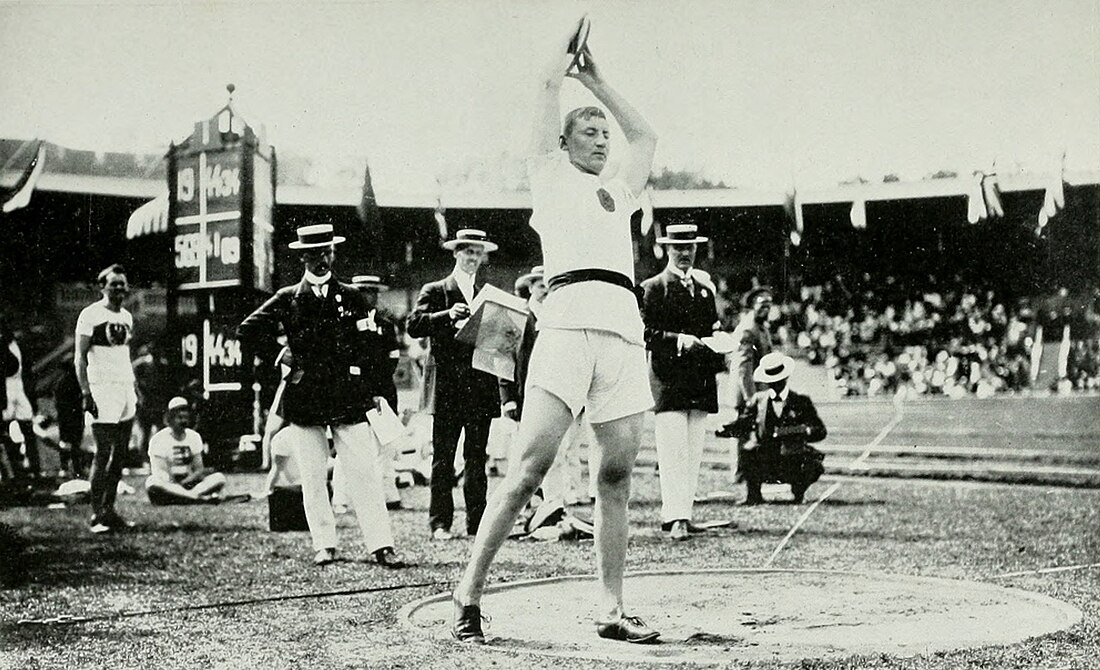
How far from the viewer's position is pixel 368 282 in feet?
15.8

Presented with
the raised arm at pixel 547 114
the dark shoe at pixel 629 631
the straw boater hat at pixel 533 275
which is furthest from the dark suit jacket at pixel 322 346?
the dark shoe at pixel 629 631

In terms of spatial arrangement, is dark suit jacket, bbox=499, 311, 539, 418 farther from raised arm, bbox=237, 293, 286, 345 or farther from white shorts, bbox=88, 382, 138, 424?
white shorts, bbox=88, 382, 138, 424

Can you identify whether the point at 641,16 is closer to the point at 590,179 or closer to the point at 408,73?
the point at 408,73

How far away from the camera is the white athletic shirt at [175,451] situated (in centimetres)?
671

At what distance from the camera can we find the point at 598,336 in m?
3.17

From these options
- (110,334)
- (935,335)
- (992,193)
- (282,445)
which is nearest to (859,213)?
(992,193)

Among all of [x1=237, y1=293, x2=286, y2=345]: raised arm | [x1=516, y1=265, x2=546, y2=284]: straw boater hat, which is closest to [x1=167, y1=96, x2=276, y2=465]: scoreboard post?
[x1=237, y1=293, x2=286, y2=345]: raised arm

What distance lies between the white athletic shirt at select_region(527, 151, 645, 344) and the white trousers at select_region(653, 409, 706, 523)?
6.40 feet

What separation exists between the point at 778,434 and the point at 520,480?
133 inches

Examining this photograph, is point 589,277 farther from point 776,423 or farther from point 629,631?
point 776,423

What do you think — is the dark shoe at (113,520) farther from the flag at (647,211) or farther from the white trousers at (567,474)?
the flag at (647,211)

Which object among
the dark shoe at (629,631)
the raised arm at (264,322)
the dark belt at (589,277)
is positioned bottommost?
the dark shoe at (629,631)

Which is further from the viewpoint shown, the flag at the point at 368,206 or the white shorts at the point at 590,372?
the flag at the point at 368,206

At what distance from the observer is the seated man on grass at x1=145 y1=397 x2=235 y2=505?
6.39 m
